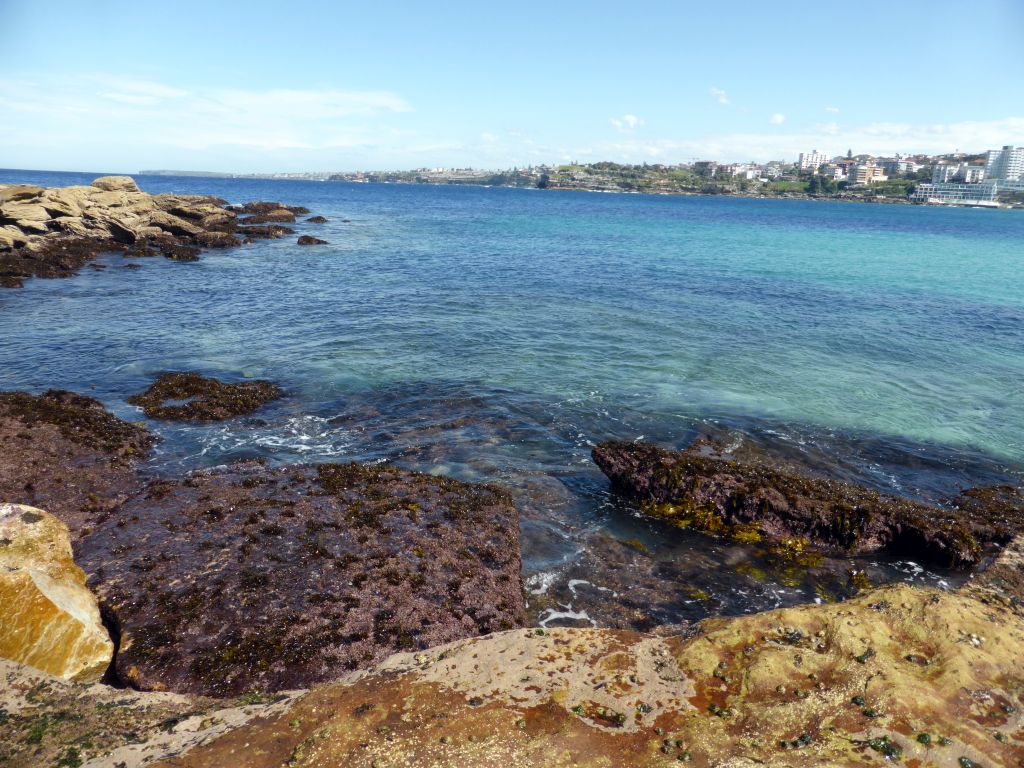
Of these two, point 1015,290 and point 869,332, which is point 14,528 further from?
point 1015,290

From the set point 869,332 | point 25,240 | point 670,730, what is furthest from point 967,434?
point 25,240

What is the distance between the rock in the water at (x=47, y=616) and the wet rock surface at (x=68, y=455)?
2.29 meters

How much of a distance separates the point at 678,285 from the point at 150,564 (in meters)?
41.1

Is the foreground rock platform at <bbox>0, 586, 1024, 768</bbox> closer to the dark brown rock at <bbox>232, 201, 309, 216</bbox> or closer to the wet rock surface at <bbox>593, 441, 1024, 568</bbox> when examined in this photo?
the wet rock surface at <bbox>593, 441, 1024, 568</bbox>

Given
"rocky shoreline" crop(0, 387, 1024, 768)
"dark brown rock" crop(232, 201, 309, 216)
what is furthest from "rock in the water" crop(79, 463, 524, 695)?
"dark brown rock" crop(232, 201, 309, 216)

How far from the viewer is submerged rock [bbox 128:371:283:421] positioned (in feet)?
61.5

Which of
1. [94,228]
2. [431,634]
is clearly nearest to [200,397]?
[431,634]

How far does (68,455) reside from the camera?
49.4ft

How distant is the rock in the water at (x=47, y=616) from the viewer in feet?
27.2

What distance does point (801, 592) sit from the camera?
1178cm

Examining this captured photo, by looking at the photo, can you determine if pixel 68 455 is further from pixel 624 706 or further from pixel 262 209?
pixel 262 209

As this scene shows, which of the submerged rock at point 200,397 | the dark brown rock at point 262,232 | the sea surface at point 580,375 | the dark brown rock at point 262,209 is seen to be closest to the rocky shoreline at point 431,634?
the sea surface at point 580,375

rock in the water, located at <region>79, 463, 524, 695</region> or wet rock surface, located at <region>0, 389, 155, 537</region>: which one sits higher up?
wet rock surface, located at <region>0, 389, 155, 537</region>

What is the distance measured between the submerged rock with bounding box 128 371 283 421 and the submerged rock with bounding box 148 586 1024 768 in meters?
13.5
